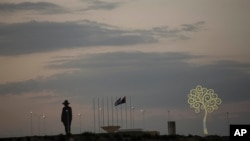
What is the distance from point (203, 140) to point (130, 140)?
69.1 feet

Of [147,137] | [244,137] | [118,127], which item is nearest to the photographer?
[244,137]

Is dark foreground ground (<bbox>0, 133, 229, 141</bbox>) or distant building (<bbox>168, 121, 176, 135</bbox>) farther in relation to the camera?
distant building (<bbox>168, 121, 176, 135</bbox>)

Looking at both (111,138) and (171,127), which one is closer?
(111,138)

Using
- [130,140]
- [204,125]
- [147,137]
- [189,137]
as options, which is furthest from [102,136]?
[204,125]

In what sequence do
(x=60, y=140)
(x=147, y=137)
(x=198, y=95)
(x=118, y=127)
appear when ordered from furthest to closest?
(x=118, y=127) < (x=198, y=95) < (x=147, y=137) < (x=60, y=140)

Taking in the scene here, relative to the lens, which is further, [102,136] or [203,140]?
[203,140]

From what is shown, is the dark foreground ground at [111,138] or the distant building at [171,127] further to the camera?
the distant building at [171,127]

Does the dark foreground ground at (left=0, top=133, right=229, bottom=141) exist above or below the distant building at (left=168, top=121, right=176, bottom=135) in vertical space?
below

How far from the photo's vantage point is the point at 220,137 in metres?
106

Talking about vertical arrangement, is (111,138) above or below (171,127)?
below

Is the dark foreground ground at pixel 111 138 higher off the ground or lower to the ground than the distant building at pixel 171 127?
lower

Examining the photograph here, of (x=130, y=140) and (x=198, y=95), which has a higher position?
(x=198, y=95)

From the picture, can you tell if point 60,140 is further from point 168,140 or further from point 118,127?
point 118,127

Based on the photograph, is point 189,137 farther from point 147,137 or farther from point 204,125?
Answer: point 204,125
